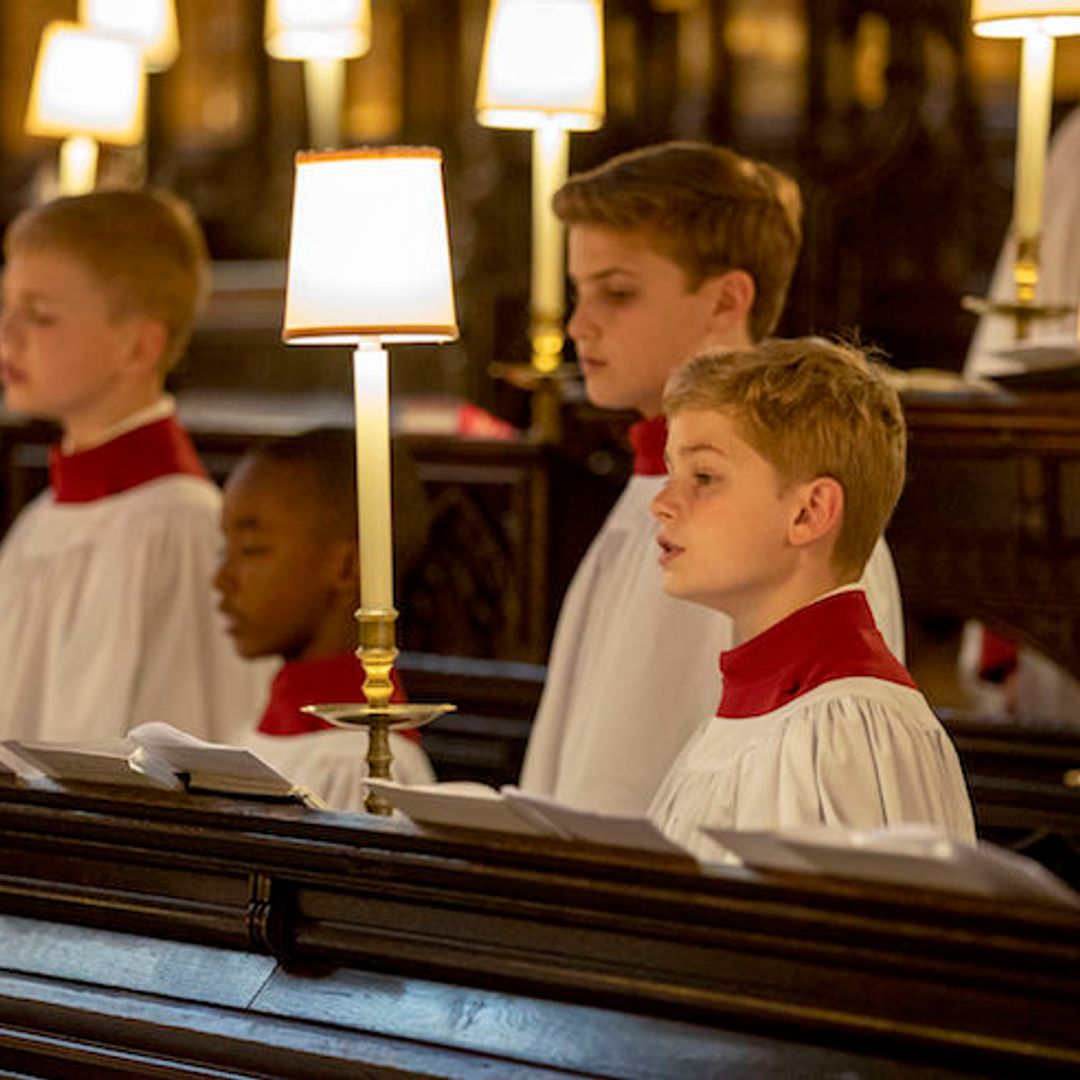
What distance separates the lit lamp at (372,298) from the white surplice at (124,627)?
1546mm

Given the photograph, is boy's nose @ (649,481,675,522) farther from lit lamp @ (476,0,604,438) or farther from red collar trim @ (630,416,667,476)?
lit lamp @ (476,0,604,438)

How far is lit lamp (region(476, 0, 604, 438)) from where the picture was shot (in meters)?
5.01

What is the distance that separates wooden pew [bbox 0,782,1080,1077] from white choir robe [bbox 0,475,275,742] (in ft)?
5.04

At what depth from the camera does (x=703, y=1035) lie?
2205mm

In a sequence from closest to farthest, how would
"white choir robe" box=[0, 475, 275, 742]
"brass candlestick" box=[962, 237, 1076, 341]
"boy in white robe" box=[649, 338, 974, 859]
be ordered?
1. "boy in white robe" box=[649, 338, 974, 859]
2. "white choir robe" box=[0, 475, 275, 742]
3. "brass candlestick" box=[962, 237, 1076, 341]

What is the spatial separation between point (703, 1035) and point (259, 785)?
643 millimetres

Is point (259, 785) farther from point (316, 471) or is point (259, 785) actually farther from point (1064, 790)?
point (1064, 790)

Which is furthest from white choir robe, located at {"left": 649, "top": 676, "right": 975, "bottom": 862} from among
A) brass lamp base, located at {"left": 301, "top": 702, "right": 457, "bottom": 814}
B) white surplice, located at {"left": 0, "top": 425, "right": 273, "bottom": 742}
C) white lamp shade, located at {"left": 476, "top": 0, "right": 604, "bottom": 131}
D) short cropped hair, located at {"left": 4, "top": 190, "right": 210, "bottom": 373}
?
white lamp shade, located at {"left": 476, "top": 0, "right": 604, "bottom": 131}

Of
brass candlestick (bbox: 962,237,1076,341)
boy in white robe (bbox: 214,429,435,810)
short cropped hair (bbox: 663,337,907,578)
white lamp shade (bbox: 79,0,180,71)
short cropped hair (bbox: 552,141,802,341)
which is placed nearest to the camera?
short cropped hair (bbox: 663,337,907,578)

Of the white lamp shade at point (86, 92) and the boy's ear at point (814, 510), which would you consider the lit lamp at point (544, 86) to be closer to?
the white lamp shade at point (86, 92)

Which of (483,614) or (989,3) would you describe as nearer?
(989,3)

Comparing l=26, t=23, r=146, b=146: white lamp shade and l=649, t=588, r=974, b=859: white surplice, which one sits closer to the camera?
l=649, t=588, r=974, b=859: white surplice

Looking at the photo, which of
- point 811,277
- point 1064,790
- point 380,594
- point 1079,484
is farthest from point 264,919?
point 811,277

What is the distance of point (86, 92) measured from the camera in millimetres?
6379
